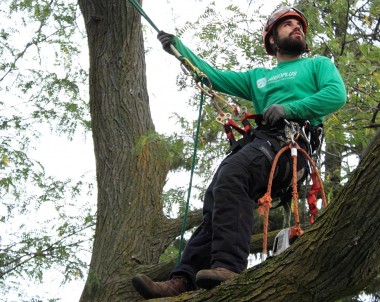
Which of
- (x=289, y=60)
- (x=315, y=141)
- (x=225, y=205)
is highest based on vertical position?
(x=289, y=60)

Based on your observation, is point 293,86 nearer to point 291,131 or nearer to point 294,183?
point 291,131

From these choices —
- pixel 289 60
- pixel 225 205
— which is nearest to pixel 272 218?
pixel 289 60

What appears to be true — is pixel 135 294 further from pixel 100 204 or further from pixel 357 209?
pixel 357 209

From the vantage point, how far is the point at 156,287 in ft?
14.5

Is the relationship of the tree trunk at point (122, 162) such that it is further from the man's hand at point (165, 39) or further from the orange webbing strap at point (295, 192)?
the orange webbing strap at point (295, 192)

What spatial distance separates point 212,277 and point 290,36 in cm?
165

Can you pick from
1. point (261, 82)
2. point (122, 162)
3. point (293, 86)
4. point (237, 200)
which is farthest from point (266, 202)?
point (122, 162)

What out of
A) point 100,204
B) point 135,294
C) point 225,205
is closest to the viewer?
point 225,205

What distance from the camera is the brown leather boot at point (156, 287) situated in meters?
4.41

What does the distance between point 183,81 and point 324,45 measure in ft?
4.02

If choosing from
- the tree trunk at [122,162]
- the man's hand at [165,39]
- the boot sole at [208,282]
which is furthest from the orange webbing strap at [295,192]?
the tree trunk at [122,162]

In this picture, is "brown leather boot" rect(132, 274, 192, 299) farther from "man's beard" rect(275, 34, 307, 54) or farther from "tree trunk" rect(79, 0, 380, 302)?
"man's beard" rect(275, 34, 307, 54)

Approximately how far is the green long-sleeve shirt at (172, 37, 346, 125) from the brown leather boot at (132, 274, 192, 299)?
1.14 meters

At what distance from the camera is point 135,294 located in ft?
18.0
